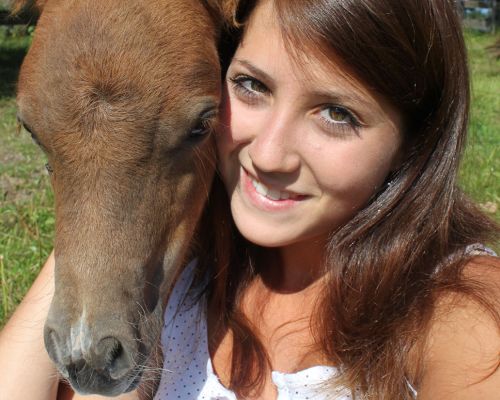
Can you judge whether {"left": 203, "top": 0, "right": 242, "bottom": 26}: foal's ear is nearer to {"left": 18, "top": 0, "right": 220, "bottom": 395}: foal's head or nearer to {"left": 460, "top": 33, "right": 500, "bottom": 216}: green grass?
{"left": 18, "top": 0, "right": 220, "bottom": 395}: foal's head

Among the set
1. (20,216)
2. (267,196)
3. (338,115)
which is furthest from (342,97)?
(20,216)

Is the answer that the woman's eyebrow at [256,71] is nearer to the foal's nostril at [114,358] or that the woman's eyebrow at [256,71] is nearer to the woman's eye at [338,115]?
the woman's eye at [338,115]

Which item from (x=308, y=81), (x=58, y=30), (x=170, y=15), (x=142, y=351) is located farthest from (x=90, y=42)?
(x=142, y=351)

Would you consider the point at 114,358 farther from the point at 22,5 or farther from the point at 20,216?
the point at 20,216

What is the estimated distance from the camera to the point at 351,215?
2252 mm

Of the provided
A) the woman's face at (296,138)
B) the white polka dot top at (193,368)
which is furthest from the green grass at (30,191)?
the woman's face at (296,138)

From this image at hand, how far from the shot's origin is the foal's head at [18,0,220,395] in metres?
1.98

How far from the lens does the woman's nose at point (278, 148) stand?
199 centimetres

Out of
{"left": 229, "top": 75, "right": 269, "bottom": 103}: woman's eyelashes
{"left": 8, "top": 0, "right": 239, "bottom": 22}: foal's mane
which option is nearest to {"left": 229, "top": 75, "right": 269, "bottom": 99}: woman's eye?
{"left": 229, "top": 75, "right": 269, "bottom": 103}: woman's eyelashes

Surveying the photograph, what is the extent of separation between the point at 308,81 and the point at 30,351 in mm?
1512

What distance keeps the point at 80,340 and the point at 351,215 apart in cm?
98

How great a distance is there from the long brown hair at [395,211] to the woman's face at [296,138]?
0.06 metres

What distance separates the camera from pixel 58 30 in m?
2.12

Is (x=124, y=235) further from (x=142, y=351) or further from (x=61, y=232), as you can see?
(x=142, y=351)
